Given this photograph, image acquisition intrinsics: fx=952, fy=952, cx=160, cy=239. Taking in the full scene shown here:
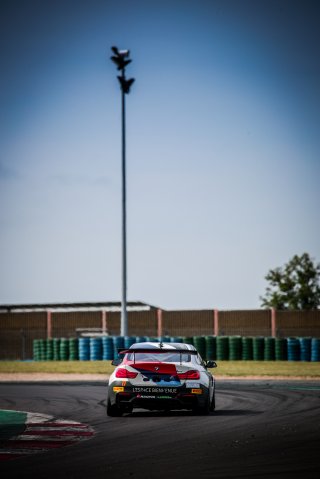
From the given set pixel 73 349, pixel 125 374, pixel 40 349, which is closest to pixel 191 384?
pixel 125 374

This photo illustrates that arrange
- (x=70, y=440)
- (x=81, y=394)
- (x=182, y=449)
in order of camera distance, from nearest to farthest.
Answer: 1. (x=182, y=449)
2. (x=70, y=440)
3. (x=81, y=394)

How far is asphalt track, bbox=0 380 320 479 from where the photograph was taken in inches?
370

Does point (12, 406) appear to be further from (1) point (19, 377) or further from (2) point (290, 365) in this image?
(2) point (290, 365)

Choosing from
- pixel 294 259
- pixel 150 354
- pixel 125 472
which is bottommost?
pixel 125 472

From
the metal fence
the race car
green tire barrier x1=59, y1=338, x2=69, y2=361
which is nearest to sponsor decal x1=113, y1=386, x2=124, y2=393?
the race car

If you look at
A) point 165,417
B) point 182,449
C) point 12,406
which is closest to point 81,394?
point 12,406

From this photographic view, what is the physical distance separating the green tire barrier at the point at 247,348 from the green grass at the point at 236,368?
1.96ft

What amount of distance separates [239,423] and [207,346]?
2666 cm

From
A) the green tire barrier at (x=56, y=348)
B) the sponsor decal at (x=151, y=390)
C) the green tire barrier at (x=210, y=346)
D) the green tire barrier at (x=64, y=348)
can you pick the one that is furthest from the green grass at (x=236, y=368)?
the sponsor decal at (x=151, y=390)

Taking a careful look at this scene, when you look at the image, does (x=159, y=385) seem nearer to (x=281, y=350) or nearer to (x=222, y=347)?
(x=281, y=350)

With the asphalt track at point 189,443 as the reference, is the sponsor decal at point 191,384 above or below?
above

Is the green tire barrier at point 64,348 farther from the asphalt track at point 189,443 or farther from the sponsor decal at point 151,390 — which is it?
the sponsor decal at point 151,390

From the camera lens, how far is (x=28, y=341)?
2386 inches

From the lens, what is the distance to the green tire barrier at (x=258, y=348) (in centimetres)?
4100
